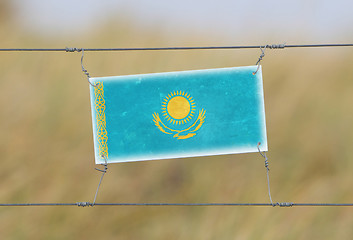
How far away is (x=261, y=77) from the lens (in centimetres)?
233

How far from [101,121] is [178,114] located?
37 cm

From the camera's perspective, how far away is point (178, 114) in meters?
2.33

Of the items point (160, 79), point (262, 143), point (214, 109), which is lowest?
point (262, 143)

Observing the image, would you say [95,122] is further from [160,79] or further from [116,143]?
[160,79]

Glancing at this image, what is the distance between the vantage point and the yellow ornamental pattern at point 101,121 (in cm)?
234

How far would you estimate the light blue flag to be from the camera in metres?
2.33

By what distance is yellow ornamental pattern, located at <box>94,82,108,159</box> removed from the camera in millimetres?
2342

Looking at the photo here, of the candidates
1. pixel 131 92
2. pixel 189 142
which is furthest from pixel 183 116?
pixel 131 92

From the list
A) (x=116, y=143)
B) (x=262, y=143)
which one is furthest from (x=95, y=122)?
(x=262, y=143)

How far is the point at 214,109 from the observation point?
234cm

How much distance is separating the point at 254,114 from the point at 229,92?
159 millimetres

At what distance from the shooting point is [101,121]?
235 cm

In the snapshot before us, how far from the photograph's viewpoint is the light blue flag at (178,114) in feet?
7.64

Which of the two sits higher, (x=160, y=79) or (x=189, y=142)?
(x=160, y=79)
